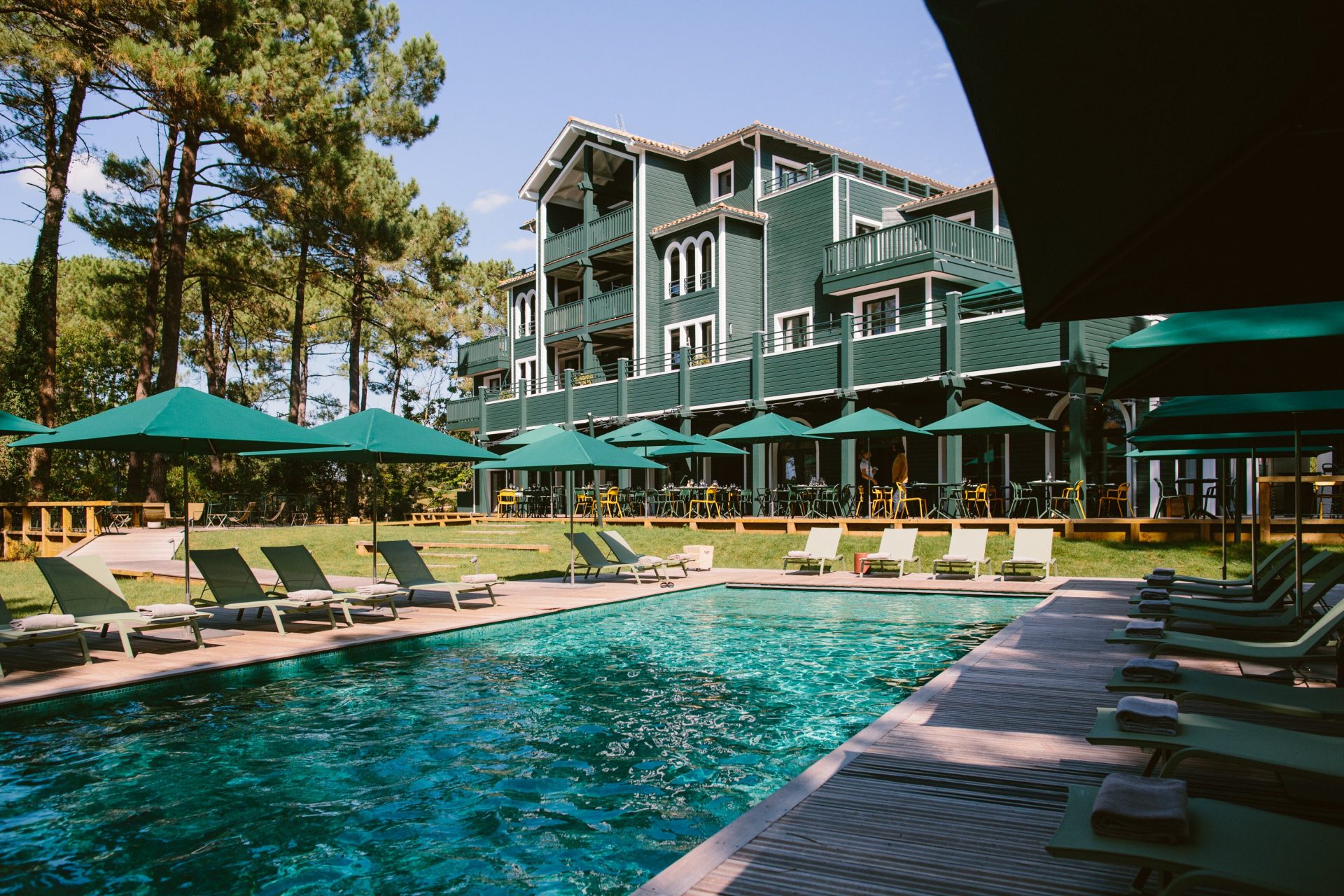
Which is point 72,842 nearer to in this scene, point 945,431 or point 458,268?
point 945,431

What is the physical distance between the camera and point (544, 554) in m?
21.0

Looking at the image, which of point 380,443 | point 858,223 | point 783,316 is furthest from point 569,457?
point 858,223

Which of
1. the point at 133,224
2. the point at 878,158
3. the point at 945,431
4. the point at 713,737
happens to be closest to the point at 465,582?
the point at 713,737

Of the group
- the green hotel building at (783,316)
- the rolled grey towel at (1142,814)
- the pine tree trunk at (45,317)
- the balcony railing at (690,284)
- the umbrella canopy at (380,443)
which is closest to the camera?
the rolled grey towel at (1142,814)

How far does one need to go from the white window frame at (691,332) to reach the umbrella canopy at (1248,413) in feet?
66.1

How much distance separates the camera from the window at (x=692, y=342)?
2755 cm

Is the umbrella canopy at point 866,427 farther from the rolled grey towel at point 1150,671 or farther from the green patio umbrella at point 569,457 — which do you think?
the rolled grey towel at point 1150,671

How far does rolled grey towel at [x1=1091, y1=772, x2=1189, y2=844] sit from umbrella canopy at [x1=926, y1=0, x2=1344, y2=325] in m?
1.67

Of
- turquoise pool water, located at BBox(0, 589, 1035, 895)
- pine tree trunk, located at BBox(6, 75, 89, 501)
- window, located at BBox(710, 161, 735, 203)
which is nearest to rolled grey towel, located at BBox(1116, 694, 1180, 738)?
turquoise pool water, located at BBox(0, 589, 1035, 895)

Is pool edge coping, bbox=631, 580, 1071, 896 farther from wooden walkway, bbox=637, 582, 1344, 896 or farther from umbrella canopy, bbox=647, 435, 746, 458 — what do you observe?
umbrella canopy, bbox=647, 435, 746, 458

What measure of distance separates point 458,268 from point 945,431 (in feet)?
86.2

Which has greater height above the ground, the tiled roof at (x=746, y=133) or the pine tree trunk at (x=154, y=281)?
the tiled roof at (x=746, y=133)

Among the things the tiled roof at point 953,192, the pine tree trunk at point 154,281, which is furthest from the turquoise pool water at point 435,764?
the pine tree trunk at point 154,281

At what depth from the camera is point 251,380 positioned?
50.9 meters
